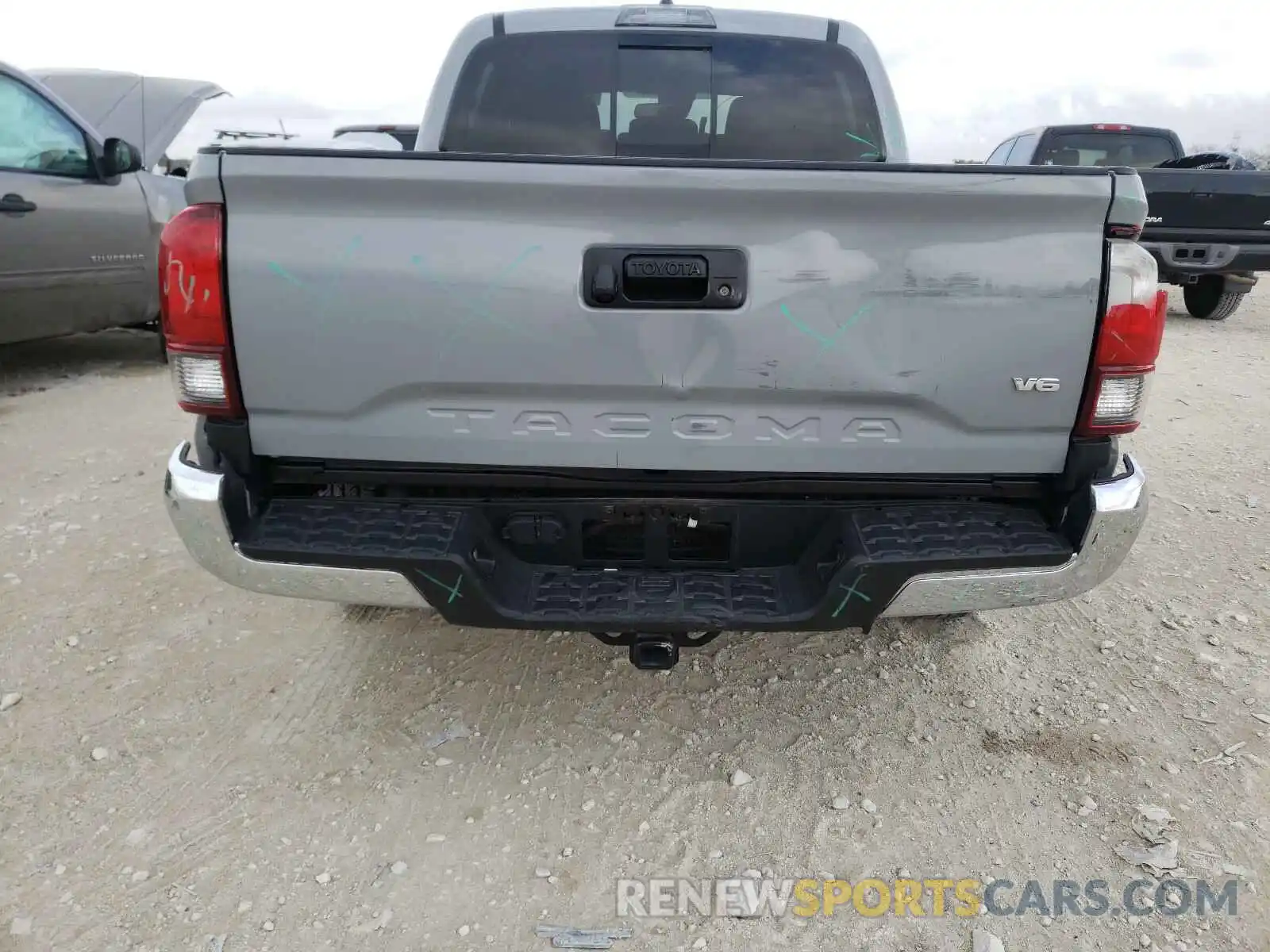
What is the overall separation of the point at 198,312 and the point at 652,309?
A: 98 centimetres

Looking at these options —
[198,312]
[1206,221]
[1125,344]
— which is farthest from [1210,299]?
[198,312]

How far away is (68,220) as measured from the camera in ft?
17.4

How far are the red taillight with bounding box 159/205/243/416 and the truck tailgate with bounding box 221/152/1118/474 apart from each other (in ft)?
0.11

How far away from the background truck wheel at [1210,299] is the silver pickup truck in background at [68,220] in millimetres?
9759

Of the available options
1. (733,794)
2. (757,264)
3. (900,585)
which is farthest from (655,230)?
(733,794)

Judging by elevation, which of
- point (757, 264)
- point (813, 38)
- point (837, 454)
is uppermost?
point (813, 38)

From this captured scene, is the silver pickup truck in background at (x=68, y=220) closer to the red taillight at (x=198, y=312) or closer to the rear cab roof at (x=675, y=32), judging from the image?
the rear cab roof at (x=675, y=32)

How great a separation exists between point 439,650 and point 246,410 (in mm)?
1176

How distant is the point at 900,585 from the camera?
76.1 inches

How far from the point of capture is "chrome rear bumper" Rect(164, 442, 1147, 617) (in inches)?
75.9

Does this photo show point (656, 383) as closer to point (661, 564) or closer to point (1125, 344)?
point (661, 564)

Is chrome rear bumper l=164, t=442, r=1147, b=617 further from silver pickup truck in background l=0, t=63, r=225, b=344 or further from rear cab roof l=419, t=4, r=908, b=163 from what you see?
silver pickup truck in background l=0, t=63, r=225, b=344

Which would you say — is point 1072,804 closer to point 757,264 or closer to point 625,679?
point 625,679

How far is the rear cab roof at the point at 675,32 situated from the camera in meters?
3.17
